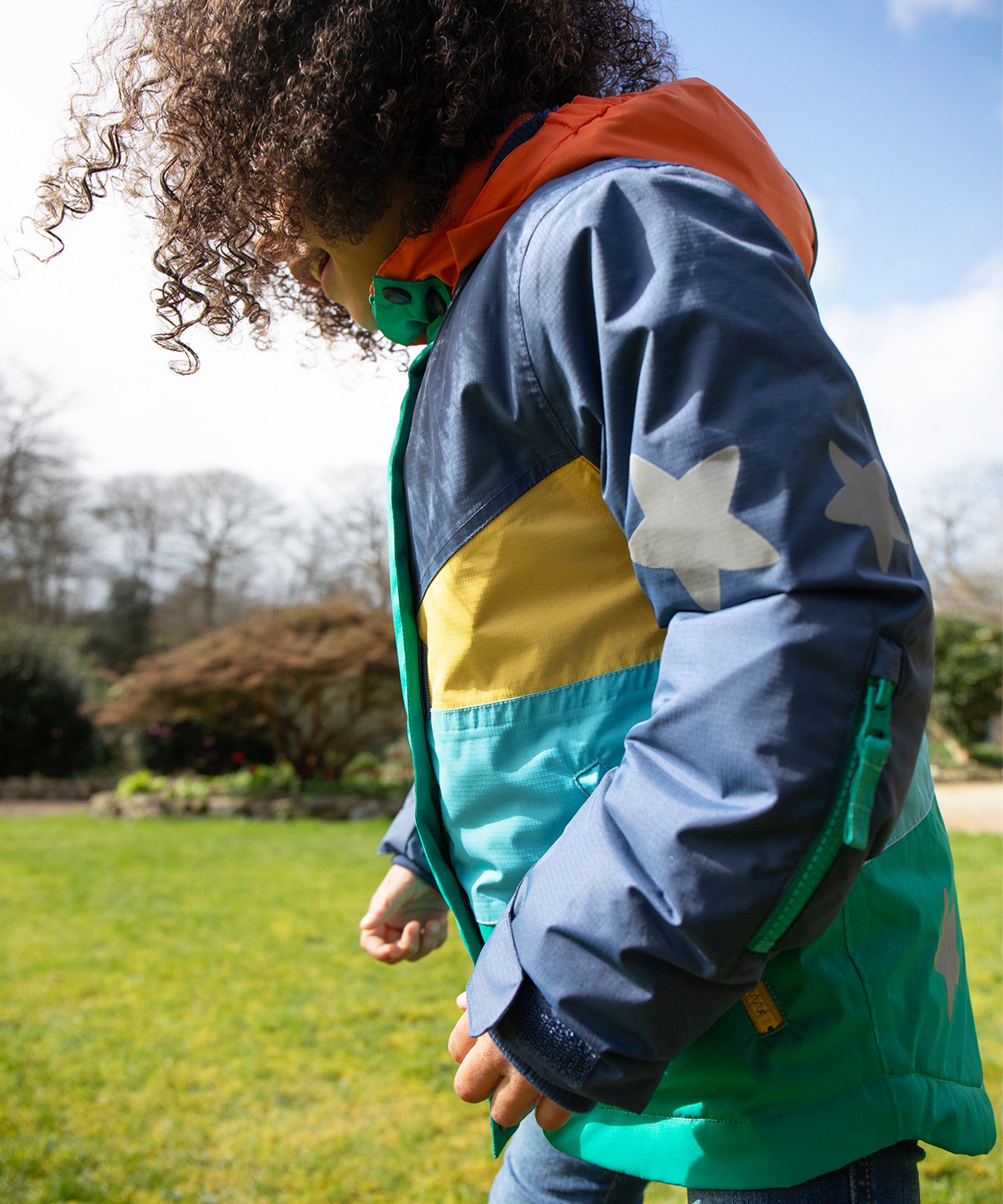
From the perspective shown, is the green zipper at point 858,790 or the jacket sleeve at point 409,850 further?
the jacket sleeve at point 409,850

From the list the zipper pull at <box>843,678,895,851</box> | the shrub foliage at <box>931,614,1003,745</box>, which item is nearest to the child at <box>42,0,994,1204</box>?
the zipper pull at <box>843,678,895,851</box>

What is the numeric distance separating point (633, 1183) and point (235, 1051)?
8.96 feet

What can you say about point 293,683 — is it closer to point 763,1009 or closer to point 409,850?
point 409,850

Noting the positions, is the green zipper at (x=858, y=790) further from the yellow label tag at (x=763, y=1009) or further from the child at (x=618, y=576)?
the yellow label tag at (x=763, y=1009)

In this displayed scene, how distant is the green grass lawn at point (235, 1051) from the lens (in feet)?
8.78

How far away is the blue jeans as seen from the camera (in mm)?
907

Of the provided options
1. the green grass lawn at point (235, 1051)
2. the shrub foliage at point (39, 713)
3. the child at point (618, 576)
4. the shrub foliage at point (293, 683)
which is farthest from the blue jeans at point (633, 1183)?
the shrub foliage at point (39, 713)

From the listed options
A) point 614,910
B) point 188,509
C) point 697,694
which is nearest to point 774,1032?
point 614,910

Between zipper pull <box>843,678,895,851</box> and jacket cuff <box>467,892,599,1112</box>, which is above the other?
zipper pull <box>843,678,895,851</box>

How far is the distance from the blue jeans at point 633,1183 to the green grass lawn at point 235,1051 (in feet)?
4.83

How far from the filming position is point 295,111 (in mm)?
1035

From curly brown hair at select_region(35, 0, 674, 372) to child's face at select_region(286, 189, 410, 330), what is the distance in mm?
21

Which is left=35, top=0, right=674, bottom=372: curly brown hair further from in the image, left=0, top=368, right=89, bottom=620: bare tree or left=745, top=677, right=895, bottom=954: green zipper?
left=0, top=368, right=89, bottom=620: bare tree

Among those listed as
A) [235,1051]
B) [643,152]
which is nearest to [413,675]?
[643,152]
